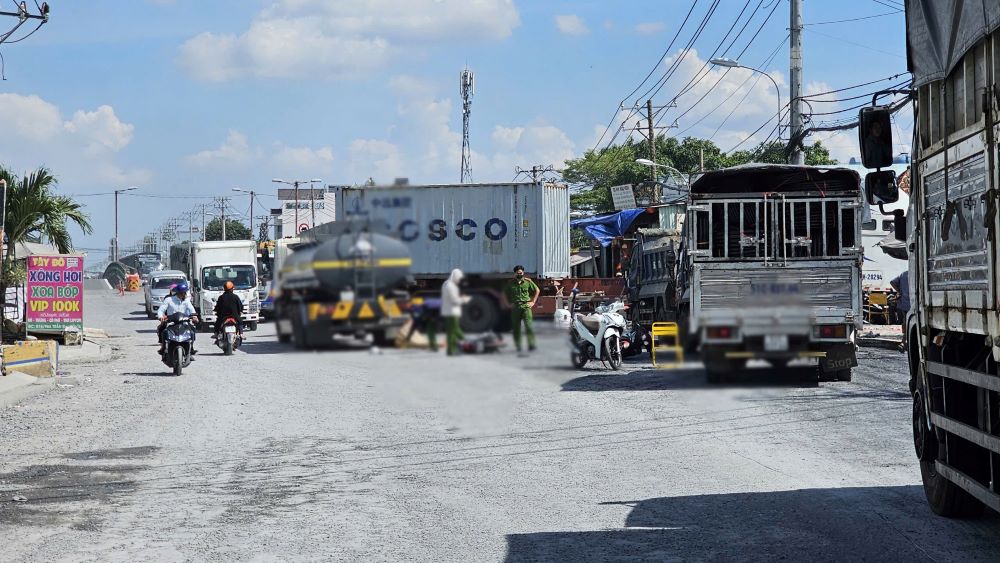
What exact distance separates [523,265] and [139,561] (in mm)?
61535

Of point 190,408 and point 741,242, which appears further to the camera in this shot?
point 190,408

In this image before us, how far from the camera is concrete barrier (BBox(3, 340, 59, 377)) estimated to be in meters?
42.6

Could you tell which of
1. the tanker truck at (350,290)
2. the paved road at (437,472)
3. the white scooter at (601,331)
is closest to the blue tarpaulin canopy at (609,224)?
the white scooter at (601,331)

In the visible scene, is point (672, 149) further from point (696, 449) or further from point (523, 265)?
point (523, 265)

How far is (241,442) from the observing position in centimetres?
7700

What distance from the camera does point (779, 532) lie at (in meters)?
76.9

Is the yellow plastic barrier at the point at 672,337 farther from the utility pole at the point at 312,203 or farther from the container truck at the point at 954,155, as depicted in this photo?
the container truck at the point at 954,155

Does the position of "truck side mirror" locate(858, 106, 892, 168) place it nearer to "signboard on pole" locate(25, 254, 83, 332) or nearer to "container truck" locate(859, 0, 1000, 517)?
"container truck" locate(859, 0, 1000, 517)

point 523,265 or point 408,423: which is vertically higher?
point 523,265

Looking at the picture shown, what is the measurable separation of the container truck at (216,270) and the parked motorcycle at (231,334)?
0.07 metres

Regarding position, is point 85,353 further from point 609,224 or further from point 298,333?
point 298,333

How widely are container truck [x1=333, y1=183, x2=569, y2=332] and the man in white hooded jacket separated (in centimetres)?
3

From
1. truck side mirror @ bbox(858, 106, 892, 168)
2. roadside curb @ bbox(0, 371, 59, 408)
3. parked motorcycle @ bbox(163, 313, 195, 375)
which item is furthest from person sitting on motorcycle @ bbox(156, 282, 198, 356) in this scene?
roadside curb @ bbox(0, 371, 59, 408)

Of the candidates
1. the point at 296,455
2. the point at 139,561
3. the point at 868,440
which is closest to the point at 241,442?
the point at 296,455
